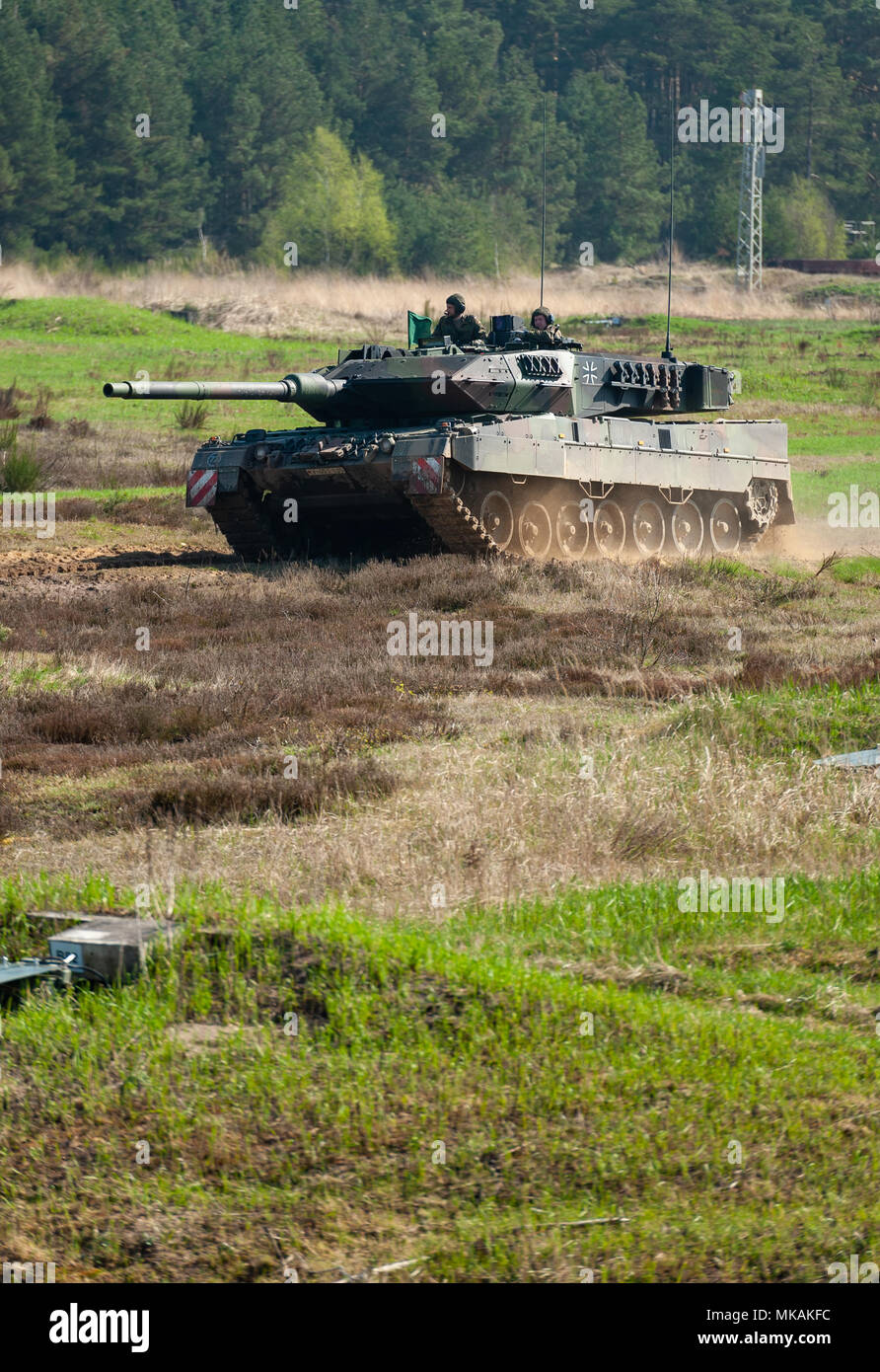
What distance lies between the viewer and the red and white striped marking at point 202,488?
65.9 ft

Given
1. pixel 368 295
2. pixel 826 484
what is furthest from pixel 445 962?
pixel 368 295

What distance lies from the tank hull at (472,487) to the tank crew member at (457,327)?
1328 mm

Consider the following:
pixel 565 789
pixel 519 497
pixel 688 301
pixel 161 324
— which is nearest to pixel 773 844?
pixel 565 789

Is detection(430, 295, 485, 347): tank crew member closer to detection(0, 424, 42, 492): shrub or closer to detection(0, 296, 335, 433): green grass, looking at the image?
detection(0, 424, 42, 492): shrub

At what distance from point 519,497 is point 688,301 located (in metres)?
42.5

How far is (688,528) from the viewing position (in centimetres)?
2355

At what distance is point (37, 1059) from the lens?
531 centimetres

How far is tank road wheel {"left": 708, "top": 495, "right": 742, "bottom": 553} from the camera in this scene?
79.6 ft

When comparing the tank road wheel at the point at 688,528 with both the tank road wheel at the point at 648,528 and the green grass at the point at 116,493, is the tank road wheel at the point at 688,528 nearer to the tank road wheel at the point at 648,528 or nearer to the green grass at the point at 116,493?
the tank road wheel at the point at 648,528

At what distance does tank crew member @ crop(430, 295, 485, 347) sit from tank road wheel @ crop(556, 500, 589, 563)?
232 centimetres

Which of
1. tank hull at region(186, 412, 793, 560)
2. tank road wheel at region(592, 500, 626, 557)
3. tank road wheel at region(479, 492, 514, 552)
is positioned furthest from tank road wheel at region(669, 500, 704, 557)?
tank road wheel at region(479, 492, 514, 552)

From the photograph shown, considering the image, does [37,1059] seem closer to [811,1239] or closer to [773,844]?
[811,1239]

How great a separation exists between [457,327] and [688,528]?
174 inches

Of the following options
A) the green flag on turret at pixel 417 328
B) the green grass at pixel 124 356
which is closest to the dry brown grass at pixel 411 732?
the green flag on turret at pixel 417 328
